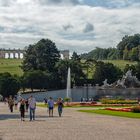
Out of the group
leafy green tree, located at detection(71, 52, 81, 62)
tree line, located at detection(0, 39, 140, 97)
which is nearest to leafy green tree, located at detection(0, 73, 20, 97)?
tree line, located at detection(0, 39, 140, 97)

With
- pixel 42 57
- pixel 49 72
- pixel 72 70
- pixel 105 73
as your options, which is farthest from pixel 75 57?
pixel 49 72

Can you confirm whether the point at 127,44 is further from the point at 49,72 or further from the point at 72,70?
the point at 49,72

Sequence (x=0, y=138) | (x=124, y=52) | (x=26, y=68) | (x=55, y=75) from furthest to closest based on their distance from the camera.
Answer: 1. (x=124, y=52)
2. (x=26, y=68)
3. (x=55, y=75)
4. (x=0, y=138)

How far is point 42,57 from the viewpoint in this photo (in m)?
117

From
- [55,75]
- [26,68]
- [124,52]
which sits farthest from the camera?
[124,52]

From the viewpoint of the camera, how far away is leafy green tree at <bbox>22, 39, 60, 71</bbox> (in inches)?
4562

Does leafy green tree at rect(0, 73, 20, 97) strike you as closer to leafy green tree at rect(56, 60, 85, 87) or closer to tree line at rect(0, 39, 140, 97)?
tree line at rect(0, 39, 140, 97)

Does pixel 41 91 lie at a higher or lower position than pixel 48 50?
lower

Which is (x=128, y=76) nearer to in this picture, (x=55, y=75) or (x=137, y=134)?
(x=55, y=75)

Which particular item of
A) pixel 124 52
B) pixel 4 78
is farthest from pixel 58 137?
pixel 124 52

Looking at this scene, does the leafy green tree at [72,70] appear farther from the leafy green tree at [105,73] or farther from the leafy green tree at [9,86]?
the leafy green tree at [9,86]

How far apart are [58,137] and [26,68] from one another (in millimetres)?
99355

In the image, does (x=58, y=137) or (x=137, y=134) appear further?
(x=137, y=134)

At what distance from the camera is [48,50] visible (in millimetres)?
119625
